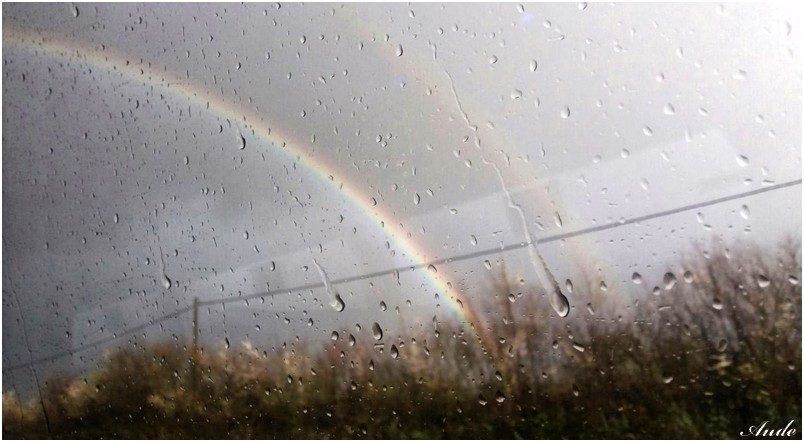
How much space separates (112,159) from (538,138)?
4.44 ft

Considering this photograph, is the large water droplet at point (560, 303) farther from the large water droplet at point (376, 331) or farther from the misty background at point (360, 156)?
the large water droplet at point (376, 331)

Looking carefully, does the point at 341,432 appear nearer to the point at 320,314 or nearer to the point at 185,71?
the point at 320,314

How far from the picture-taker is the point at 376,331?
1426 mm

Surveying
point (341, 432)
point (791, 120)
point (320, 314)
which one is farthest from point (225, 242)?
point (791, 120)

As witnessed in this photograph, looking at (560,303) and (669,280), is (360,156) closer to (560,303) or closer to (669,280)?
(560,303)

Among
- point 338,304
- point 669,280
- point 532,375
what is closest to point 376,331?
point 338,304

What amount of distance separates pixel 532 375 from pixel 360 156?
0.72 metres

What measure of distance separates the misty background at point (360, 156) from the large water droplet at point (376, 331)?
0.02 m

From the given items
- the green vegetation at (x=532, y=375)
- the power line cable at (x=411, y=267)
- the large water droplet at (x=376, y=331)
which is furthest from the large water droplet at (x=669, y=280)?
the large water droplet at (x=376, y=331)

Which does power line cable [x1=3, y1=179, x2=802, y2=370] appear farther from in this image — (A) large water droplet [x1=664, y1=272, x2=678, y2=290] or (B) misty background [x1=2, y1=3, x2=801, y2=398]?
(A) large water droplet [x1=664, y1=272, x2=678, y2=290]

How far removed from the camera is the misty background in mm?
1219

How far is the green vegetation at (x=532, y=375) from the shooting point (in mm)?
1075

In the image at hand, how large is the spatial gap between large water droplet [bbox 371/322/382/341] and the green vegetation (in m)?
0.03

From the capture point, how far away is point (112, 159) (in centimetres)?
188
